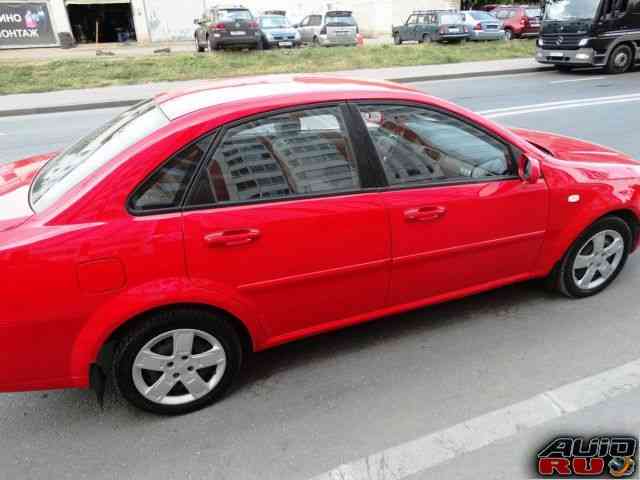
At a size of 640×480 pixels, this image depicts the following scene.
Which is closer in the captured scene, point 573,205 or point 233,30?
point 573,205

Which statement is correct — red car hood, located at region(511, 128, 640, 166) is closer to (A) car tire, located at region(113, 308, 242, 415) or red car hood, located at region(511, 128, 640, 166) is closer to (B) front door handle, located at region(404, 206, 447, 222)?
(B) front door handle, located at region(404, 206, 447, 222)

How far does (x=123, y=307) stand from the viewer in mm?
2316

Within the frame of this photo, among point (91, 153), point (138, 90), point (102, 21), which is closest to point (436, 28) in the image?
point (138, 90)

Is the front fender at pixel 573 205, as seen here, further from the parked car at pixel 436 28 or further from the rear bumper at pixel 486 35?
the rear bumper at pixel 486 35

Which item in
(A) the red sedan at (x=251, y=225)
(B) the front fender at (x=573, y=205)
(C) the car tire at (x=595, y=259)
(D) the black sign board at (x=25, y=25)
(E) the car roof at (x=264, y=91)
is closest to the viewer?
(A) the red sedan at (x=251, y=225)

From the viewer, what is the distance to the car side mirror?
10.2ft

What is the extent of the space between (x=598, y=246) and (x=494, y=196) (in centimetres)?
104

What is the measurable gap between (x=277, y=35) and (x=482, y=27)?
29.4 ft

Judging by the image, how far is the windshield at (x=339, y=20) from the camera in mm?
23156

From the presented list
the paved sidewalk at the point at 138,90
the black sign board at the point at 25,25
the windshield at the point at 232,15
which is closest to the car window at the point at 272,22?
the windshield at the point at 232,15

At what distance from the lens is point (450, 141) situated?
123 inches

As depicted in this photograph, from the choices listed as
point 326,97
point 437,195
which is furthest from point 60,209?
point 437,195

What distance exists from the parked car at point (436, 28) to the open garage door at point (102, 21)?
18783 mm

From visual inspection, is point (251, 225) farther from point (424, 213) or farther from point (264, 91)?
point (424, 213)
